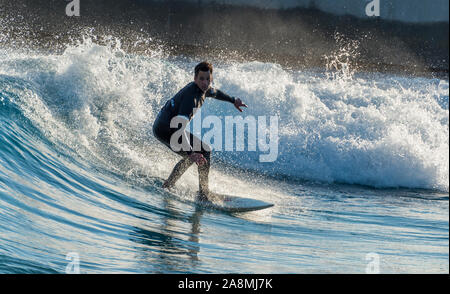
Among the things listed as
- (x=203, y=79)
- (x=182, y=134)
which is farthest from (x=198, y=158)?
(x=203, y=79)

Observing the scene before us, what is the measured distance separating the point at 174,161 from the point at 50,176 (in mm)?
2060

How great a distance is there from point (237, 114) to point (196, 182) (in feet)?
15.5

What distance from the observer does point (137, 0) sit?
28547 mm

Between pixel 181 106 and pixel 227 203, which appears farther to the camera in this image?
pixel 227 203

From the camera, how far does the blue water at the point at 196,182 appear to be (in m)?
5.03

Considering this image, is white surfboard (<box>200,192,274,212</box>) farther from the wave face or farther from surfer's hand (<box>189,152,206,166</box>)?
the wave face

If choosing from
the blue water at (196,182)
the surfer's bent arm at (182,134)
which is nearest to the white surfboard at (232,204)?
the blue water at (196,182)

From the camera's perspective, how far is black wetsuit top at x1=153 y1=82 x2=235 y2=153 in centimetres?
606

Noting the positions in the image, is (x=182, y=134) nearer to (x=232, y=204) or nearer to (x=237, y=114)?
(x=232, y=204)

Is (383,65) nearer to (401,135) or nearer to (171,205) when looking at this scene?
(401,135)

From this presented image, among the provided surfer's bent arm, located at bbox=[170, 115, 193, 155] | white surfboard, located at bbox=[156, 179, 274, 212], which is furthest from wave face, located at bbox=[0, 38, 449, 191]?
surfer's bent arm, located at bbox=[170, 115, 193, 155]

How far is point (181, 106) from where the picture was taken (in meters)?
6.06

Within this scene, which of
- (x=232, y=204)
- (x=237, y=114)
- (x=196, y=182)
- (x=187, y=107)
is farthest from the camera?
(x=237, y=114)

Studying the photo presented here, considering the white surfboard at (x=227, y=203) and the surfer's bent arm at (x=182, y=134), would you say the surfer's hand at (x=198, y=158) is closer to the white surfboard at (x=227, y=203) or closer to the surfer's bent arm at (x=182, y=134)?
the surfer's bent arm at (x=182, y=134)
